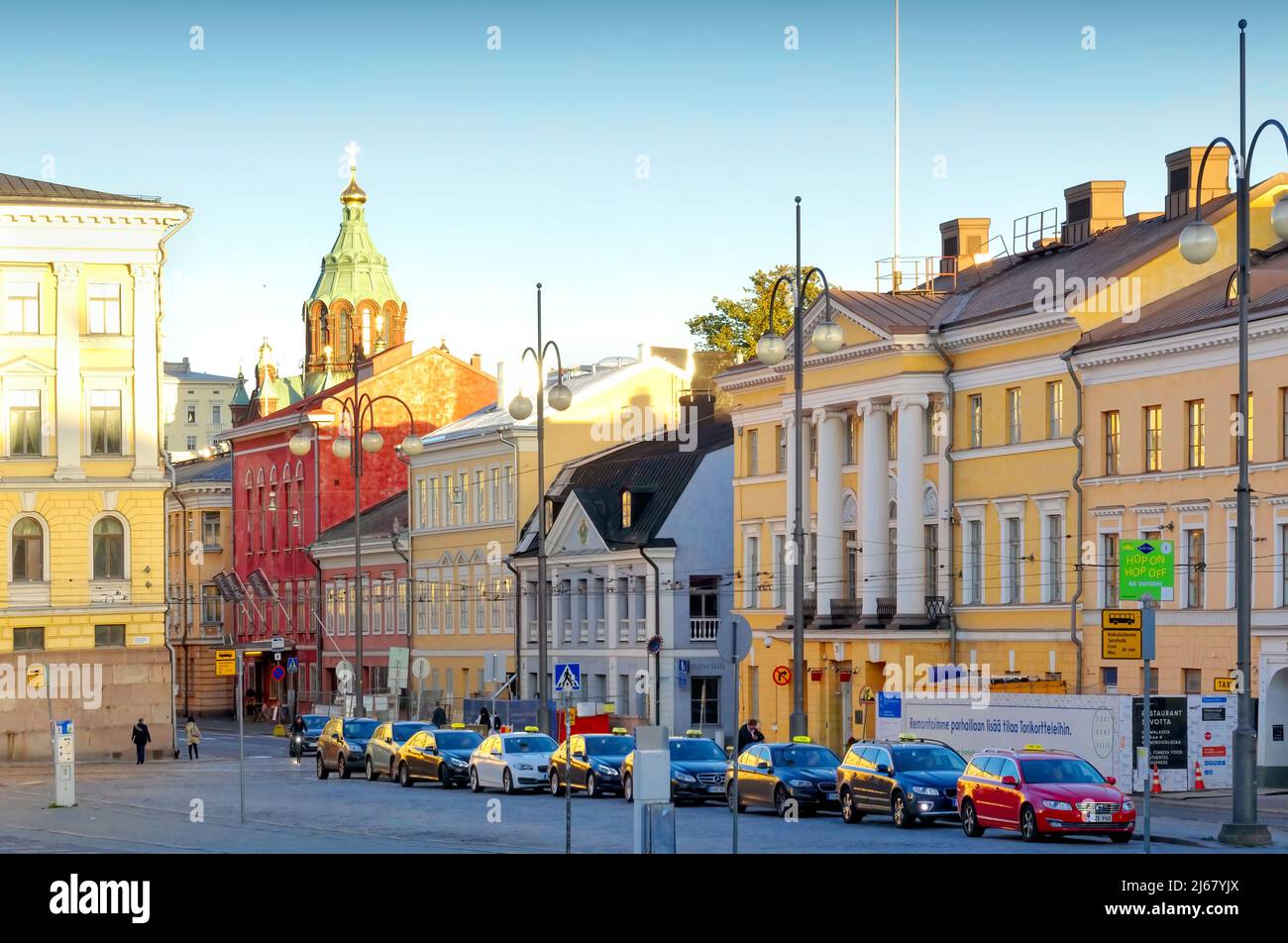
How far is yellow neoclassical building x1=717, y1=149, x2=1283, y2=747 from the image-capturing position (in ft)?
190

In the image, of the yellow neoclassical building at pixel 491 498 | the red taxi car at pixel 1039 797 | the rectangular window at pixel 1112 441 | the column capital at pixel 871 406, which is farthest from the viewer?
the yellow neoclassical building at pixel 491 498

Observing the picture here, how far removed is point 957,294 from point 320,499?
45.5 meters

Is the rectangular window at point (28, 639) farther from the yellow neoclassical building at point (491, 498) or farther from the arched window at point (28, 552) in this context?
the yellow neoclassical building at point (491, 498)

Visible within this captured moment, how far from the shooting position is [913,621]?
6312 cm

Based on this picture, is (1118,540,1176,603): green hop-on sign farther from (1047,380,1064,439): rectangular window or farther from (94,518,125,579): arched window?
(94,518,125,579): arched window

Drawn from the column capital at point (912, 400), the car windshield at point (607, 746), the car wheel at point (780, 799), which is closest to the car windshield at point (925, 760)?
the car wheel at point (780, 799)

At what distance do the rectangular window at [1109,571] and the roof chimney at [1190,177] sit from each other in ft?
31.1

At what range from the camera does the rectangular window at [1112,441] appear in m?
56.3

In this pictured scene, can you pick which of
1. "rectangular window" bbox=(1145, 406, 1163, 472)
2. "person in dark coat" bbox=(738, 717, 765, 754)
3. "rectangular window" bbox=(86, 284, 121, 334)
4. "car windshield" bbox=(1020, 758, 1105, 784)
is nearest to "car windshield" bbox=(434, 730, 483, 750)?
"person in dark coat" bbox=(738, 717, 765, 754)

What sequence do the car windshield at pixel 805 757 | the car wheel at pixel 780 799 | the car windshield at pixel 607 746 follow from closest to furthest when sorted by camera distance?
the car wheel at pixel 780 799
the car windshield at pixel 805 757
the car windshield at pixel 607 746

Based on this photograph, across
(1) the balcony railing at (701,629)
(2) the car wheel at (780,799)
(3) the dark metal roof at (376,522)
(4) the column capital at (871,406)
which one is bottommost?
(2) the car wheel at (780,799)
